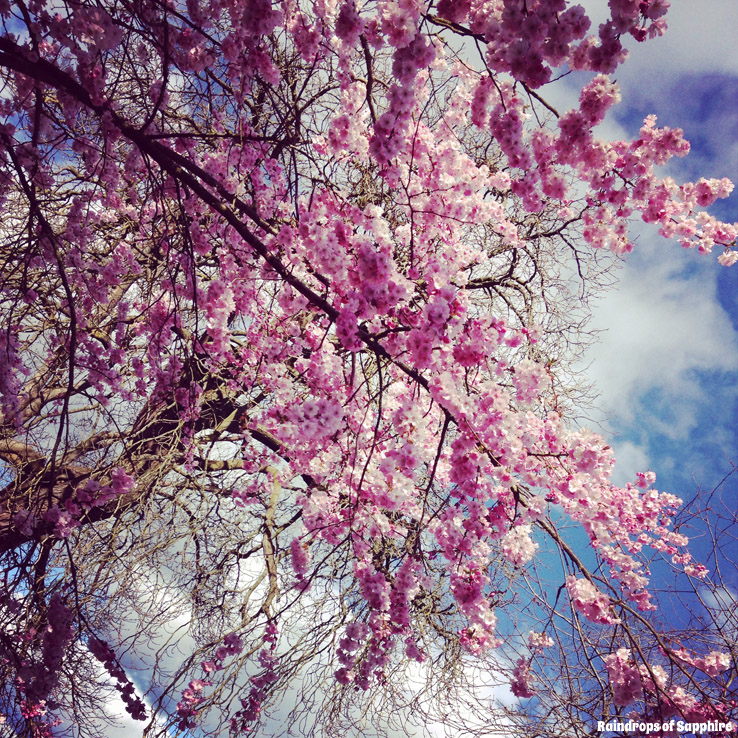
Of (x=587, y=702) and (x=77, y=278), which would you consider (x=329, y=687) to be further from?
(x=77, y=278)

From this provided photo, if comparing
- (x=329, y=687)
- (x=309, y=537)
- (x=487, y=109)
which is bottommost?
(x=329, y=687)

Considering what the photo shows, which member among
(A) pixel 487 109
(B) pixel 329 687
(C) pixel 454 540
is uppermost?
(A) pixel 487 109

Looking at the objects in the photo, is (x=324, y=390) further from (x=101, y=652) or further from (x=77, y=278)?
(x=101, y=652)

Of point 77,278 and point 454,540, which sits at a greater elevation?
point 77,278

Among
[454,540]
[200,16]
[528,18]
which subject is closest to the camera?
[528,18]

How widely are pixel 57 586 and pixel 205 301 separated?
274 cm

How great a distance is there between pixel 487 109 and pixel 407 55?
36.3 inches

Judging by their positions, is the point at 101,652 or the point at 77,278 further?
the point at 77,278

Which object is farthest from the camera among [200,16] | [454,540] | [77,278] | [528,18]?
[77,278]

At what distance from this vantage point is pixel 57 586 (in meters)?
3.93

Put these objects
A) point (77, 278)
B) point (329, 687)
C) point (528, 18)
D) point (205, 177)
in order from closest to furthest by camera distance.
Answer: point (528, 18)
point (205, 177)
point (77, 278)
point (329, 687)

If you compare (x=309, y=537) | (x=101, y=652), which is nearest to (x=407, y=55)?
(x=309, y=537)

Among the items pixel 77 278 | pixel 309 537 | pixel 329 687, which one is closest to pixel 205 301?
pixel 77 278

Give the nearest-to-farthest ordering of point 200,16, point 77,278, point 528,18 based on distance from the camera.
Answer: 1. point 528,18
2. point 200,16
3. point 77,278
